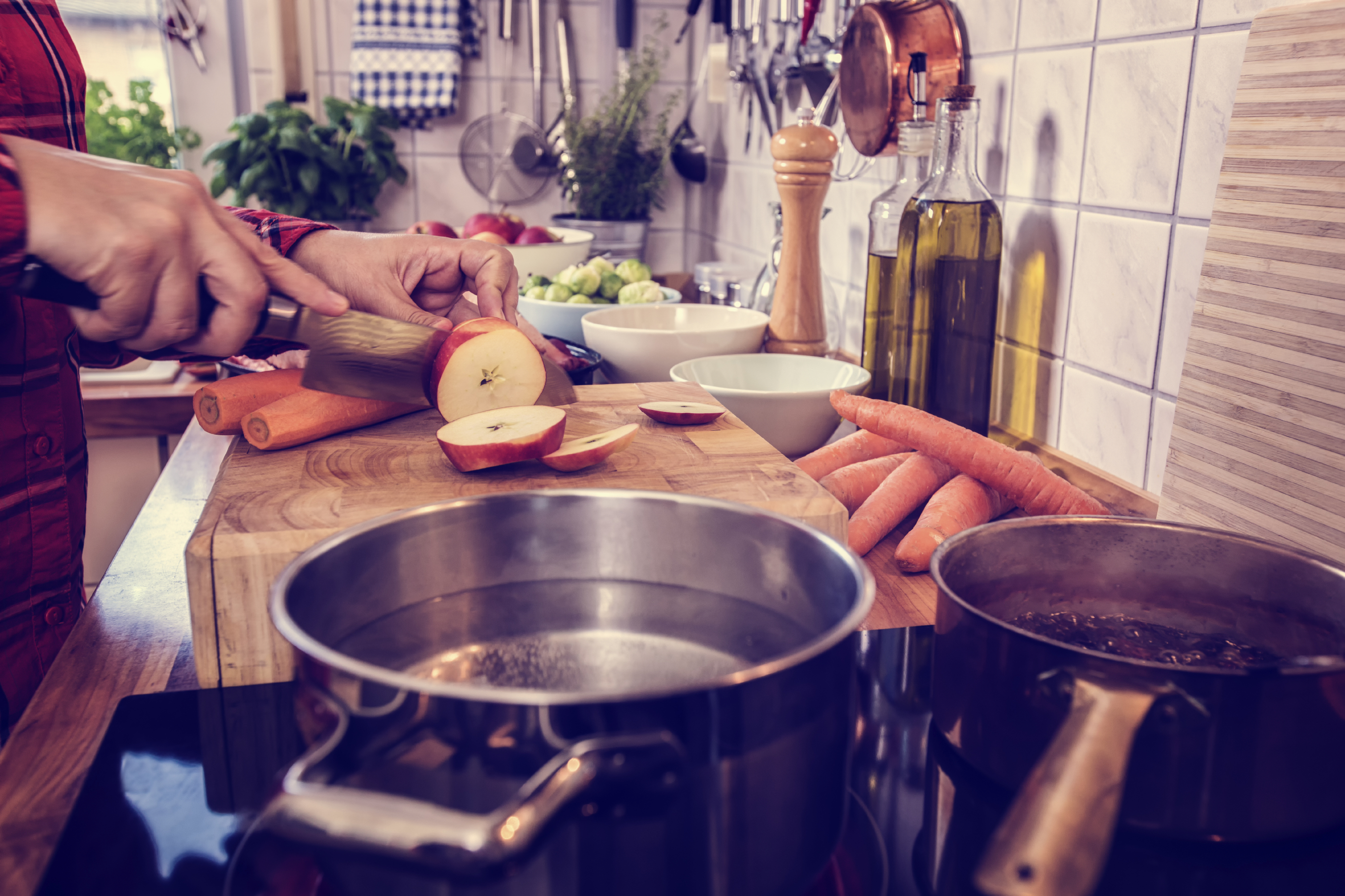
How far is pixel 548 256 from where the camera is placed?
5.98 feet

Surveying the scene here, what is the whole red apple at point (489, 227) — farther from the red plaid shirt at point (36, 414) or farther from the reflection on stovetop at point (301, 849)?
the reflection on stovetop at point (301, 849)

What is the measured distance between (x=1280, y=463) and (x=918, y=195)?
1.52ft

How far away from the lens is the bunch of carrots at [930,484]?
2.68 ft

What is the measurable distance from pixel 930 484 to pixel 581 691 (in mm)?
466

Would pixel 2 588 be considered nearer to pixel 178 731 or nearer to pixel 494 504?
pixel 178 731

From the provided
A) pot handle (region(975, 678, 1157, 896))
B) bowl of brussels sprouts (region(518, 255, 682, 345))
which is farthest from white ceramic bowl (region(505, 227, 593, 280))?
pot handle (region(975, 678, 1157, 896))

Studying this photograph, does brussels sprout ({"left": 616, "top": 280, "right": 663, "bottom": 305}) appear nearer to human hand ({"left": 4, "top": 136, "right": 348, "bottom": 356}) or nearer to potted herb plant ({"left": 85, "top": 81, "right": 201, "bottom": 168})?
human hand ({"left": 4, "top": 136, "right": 348, "bottom": 356})

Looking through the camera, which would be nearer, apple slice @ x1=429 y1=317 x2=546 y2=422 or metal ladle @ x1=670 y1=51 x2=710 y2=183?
apple slice @ x1=429 y1=317 x2=546 y2=422

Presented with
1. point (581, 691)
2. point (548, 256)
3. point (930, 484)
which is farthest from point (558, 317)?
point (581, 691)

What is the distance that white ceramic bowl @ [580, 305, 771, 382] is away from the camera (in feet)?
4.00

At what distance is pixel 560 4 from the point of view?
2.54 metres

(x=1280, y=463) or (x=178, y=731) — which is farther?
(x=1280, y=463)

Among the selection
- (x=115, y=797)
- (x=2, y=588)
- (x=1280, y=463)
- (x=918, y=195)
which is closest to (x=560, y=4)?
(x=918, y=195)

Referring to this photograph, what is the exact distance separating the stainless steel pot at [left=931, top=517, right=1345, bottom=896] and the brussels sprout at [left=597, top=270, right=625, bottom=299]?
1.10 metres
